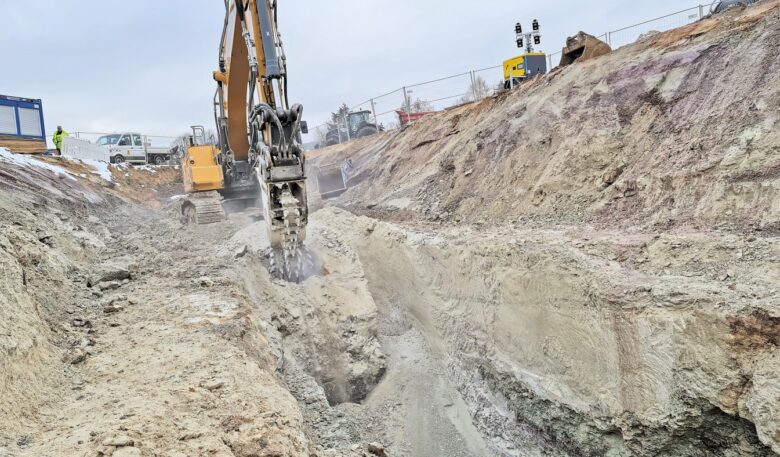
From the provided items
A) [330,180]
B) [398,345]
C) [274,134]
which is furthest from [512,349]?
[330,180]

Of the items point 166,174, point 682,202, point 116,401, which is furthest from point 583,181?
point 166,174

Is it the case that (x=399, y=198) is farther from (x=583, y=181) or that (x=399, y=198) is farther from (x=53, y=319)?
(x=53, y=319)

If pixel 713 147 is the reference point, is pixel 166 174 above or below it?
above

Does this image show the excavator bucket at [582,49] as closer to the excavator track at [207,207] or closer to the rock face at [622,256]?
the rock face at [622,256]

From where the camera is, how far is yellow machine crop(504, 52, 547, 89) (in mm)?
15516

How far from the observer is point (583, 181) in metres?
7.21

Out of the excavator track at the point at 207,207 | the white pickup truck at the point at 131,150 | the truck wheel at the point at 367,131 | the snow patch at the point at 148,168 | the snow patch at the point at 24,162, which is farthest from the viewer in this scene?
the white pickup truck at the point at 131,150

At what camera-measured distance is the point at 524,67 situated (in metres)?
15.6

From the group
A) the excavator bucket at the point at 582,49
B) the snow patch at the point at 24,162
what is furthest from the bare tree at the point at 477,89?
the snow patch at the point at 24,162

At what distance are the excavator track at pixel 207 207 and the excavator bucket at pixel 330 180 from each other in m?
5.33

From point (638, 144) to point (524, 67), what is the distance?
31.5ft

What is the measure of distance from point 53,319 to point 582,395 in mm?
4894

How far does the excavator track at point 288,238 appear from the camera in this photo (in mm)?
6220

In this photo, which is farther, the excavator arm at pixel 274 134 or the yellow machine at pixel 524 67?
the yellow machine at pixel 524 67
